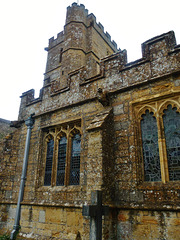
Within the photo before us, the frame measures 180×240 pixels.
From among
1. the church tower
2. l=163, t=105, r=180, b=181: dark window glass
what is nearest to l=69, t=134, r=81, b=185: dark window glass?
l=163, t=105, r=180, b=181: dark window glass

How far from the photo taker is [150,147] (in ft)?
17.1

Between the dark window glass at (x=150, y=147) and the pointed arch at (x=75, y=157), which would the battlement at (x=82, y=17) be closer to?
the pointed arch at (x=75, y=157)

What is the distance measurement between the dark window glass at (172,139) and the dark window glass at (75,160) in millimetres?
2837

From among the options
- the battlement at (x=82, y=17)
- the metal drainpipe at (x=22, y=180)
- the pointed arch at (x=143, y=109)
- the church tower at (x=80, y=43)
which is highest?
the battlement at (x=82, y=17)

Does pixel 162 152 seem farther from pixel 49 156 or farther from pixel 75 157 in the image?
pixel 49 156

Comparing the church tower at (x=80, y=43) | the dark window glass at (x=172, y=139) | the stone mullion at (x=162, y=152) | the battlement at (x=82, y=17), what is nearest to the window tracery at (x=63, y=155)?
the stone mullion at (x=162, y=152)

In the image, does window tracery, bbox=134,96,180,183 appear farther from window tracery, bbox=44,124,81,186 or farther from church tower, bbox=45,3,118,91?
church tower, bbox=45,3,118,91

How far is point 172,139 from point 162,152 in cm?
42

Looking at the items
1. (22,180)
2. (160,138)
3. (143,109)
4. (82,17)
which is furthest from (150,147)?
(82,17)

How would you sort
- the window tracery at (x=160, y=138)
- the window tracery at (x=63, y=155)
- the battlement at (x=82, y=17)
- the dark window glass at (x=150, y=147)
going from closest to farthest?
the window tracery at (x=160, y=138)
the dark window glass at (x=150, y=147)
the window tracery at (x=63, y=155)
the battlement at (x=82, y=17)

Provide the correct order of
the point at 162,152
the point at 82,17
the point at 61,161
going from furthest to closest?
the point at 82,17, the point at 61,161, the point at 162,152

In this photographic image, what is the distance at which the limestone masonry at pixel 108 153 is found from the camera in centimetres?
465

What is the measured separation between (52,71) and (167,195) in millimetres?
14294

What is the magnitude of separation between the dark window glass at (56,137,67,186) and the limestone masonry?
0.03 meters
